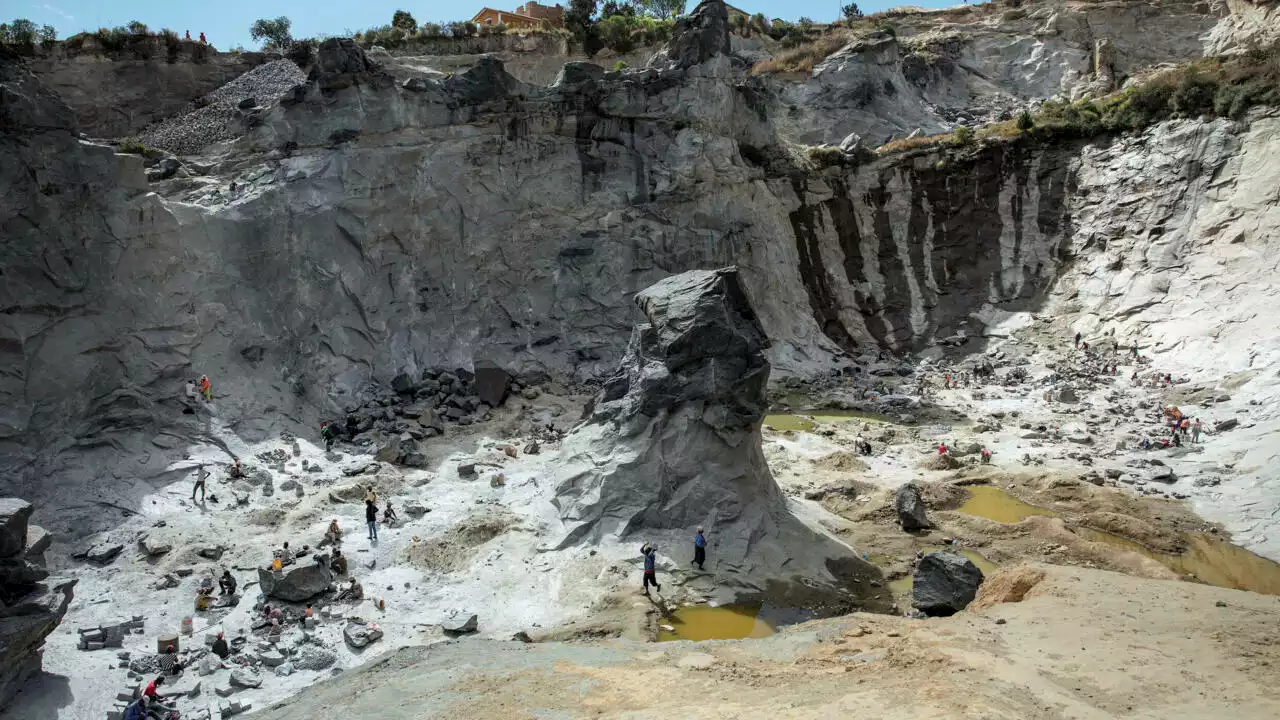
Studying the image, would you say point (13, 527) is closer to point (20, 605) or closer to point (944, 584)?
point (20, 605)

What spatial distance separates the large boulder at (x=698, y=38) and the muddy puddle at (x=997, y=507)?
2105 centimetres

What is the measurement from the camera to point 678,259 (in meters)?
31.5

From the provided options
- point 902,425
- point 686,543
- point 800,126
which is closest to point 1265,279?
point 902,425

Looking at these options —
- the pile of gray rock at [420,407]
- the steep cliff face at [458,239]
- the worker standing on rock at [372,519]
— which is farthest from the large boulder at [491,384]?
the worker standing on rock at [372,519]

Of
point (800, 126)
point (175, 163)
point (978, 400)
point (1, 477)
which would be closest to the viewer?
point (1, 477)

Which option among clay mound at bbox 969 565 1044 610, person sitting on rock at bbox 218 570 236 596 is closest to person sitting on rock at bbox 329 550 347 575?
person sitting on rock at bbox 218 570 236 596

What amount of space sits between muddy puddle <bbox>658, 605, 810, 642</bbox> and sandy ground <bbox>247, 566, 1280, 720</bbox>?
1372 mm

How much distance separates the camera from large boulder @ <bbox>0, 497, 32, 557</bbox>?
36.3ft

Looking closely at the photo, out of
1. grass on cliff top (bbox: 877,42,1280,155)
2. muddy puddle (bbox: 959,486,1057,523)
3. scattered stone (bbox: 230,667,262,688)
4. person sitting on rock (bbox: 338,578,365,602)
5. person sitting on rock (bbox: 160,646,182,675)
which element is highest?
grass on cliff top (bbox: 877,42,1280,155)

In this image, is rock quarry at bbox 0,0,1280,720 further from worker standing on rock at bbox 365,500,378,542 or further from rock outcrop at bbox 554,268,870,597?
worker standing on rock at bbox 365,500,378,542

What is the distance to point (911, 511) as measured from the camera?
1723 centimetres

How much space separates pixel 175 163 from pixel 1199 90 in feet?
127

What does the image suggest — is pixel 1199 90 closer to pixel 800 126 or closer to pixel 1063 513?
pixel 800 126

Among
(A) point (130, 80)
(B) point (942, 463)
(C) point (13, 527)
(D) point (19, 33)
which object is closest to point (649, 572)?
(C) point (13, 527)
